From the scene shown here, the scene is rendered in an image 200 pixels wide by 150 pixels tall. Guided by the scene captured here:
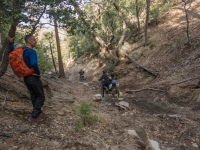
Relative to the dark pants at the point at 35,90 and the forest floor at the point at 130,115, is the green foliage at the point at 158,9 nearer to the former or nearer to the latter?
the forest floor at the point at 130,115

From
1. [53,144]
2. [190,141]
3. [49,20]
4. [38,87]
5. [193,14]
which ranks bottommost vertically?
[190,141]

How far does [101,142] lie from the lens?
458 cm

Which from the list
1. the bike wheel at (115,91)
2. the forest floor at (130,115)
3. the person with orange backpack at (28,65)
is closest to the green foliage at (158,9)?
the forest floor at (130,115)

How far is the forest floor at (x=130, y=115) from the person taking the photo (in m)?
4.17

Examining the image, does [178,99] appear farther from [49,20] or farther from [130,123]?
[49,20]

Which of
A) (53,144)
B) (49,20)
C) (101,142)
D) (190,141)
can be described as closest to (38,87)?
(53,144)

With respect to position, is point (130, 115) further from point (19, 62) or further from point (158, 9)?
point (158, 9)

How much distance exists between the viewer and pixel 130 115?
7.75 m

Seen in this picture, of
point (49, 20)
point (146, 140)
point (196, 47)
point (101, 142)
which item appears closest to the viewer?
point (101, 142)

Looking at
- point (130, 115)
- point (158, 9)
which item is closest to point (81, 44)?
point (158, 9)

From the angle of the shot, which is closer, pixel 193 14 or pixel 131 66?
pixel 131 66

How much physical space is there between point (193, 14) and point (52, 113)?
768 inches

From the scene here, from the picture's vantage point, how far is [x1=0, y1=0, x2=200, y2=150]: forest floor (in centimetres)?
417

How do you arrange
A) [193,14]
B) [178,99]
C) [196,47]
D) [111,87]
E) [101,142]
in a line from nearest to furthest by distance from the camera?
[101,142] → [178,99] → [111,87] → [196,47] → [193,14]
